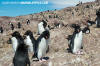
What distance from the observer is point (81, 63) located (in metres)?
13.9

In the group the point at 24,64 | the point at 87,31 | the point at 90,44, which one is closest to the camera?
the point at 24,64

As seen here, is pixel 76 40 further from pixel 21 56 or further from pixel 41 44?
pixel 21 56

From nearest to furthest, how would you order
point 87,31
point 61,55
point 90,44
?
point 61,55
point 90,44
point 87,31

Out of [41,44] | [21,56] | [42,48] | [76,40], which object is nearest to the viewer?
[21,56]

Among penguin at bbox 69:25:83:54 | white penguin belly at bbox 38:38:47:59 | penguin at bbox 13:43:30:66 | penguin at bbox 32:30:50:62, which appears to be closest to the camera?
penguin at bbox 13:43:30:66

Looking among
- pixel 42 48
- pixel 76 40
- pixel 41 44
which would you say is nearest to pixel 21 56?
pixel 41 44

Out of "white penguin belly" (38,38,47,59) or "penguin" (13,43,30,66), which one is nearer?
"penguin" (13,43,30,66)

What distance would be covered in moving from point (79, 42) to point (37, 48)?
3.26m

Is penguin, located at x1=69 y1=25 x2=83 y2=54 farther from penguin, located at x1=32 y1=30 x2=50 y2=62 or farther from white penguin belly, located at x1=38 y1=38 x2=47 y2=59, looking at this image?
white penguin belly, located at x1=38 y1=38 x2=47 y2=59

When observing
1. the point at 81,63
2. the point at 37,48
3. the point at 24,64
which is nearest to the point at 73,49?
the point at 81,63

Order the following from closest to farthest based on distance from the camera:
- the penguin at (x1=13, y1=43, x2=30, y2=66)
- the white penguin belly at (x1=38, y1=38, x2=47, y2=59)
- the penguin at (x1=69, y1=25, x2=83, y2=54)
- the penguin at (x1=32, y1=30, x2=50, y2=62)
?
the penguin at (x1=13, y1=43, x2=30, y2=66) < the penguin at (x1=32, y1=30, x2=50, y2=62) < the white penguin belly at (x1=38, y1=38, x2=47, y2=59) < the penguin at (x1=69, y1=25, x2=83, y2=54)

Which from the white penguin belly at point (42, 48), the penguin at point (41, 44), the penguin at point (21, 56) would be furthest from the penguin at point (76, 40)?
the penguin at point (21, 56)

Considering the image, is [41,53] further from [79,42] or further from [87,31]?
[87,31]

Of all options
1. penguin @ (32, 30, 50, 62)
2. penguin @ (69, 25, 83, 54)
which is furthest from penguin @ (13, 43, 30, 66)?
penguin @ (69, 25, 83, 54)
